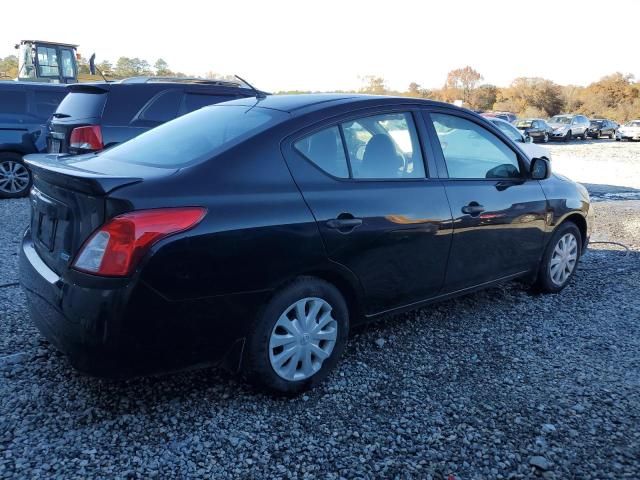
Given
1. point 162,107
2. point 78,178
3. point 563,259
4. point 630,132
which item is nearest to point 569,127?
point 630,132

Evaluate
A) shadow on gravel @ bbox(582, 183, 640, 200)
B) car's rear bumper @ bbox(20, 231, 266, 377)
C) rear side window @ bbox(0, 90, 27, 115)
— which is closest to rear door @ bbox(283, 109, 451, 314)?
car's rear bumper @ bbox(20, 231, 266, 377)

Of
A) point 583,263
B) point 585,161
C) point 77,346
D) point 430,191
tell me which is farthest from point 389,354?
point 585,161

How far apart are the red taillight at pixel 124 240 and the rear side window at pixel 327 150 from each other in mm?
934

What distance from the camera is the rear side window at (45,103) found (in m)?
9.44

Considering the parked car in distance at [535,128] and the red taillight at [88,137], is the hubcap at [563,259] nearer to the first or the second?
the red taillight at [88,137]

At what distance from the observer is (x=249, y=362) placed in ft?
9.66

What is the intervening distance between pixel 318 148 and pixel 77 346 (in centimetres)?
166

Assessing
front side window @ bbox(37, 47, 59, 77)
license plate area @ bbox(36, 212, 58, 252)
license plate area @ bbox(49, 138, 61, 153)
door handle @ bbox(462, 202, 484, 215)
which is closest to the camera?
license plate area @ bbox(36, 212, 58, 252)

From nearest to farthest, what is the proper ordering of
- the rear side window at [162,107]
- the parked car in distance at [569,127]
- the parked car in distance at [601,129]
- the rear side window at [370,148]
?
the rear side window at [370,148]
the rear side window at [162,107]
the parked car in distance at [569,127]
the parked car in distance at [601,129]

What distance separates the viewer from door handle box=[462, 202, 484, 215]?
3.86m

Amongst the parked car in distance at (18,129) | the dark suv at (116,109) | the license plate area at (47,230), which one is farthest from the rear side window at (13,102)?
the license plate area at (47,230)

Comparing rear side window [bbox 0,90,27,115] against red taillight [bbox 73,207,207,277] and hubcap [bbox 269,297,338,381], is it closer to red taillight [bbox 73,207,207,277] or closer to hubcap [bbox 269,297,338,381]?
red taillight [bbox 73,207,207,277]

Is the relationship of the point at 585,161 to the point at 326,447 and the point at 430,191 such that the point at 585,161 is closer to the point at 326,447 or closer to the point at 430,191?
the point at 430,191

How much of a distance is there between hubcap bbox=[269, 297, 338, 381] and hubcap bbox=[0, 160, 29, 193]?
805 cm
